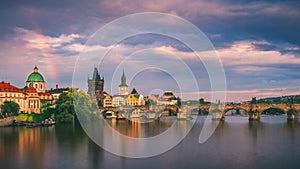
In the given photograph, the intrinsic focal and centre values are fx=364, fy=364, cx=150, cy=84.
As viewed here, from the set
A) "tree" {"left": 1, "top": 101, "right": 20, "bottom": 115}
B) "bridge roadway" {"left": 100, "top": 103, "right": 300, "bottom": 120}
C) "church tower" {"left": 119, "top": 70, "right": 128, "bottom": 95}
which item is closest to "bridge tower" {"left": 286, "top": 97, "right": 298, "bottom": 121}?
"bridge roadway" {"left": 100, "top": 103, "right": 300, "bottom": 120}

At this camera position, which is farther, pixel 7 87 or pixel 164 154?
pixel 7 87

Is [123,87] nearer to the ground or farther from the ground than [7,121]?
farther from the ground

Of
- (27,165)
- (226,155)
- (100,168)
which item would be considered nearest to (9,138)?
(27,165)

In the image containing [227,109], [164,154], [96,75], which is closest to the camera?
[164,154]

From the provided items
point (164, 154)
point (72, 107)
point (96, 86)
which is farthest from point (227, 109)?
point (164, 154)

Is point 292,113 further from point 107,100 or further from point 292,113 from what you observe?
point 107,100

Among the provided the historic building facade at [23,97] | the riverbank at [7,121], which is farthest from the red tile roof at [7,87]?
the riverbank at [7,121]

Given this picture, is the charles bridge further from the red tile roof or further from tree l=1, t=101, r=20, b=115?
tree l=1, t=101, r=20, b=115

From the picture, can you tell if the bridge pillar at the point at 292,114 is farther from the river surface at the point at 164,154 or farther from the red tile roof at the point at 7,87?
the red tile roof at the point at 7,87

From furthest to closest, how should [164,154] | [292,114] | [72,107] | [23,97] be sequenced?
[292,114] < [23,97] < [72,107] < [164,154]

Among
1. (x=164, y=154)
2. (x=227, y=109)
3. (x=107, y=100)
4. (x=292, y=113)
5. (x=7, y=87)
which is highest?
(x=7, y=87)

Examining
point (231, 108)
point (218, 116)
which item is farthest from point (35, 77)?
point (231, 108)

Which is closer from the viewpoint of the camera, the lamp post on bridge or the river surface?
the river surface

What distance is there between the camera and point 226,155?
2677cm
